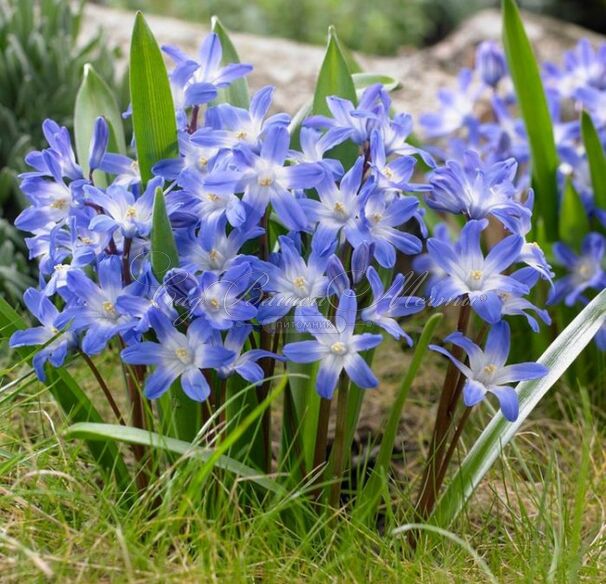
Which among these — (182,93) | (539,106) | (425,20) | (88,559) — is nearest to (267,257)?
(182,93)

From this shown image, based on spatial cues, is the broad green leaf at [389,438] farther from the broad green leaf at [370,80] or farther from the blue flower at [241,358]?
the broad green leaf at [370,80]

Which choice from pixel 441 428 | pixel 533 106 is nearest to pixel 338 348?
pixel 441 428

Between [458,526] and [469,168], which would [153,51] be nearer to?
[469,168]

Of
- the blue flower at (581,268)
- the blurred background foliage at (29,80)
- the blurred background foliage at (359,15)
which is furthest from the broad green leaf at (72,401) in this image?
the blurred background foliage at (359,15)

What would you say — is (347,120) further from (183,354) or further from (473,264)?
(183,354)

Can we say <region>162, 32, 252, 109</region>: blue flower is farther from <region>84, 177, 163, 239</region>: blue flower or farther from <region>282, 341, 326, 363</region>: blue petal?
<region>282, 341, 326, 363</region>: blue petal

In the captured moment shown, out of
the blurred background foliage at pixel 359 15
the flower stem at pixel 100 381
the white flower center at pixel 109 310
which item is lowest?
the blurred background foliage at pixel 359 15

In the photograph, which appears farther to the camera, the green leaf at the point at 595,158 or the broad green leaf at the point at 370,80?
the green leaf at the point at 595,158
